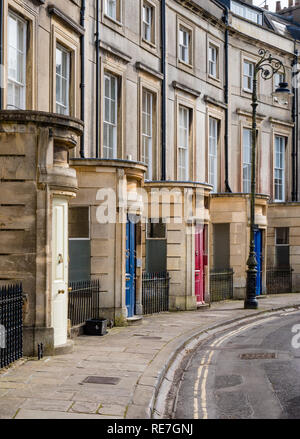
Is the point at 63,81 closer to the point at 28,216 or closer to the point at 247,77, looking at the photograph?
the point at 28,216

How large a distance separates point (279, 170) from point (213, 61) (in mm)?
7421

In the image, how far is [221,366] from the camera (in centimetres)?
1207

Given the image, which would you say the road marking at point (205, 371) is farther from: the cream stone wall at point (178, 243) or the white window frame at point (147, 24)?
the white window frame at point (147, 24)

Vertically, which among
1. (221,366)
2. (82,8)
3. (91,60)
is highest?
(82,8)

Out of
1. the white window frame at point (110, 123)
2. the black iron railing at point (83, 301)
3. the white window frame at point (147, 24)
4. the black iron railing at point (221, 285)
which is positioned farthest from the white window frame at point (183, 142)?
the black iron railing at point (83, 301)

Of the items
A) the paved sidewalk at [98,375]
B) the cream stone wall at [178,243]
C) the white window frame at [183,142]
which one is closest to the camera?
the paved sidewalk at [98,375]

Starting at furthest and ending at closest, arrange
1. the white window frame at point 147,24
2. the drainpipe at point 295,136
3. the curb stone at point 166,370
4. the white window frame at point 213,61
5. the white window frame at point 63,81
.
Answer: the drainpipe at point 295,136, the white window frame at point 213,61, the white window frame at point 147,24, the white window frame at point 63,81, the curb stone at point 166,370

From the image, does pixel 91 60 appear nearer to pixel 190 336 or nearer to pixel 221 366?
pixel 190 336

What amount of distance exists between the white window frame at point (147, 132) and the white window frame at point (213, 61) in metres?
5.43

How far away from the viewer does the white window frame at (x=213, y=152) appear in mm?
27875

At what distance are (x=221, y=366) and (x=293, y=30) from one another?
1135 inches

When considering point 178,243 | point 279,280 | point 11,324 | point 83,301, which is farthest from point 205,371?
point 279,280
